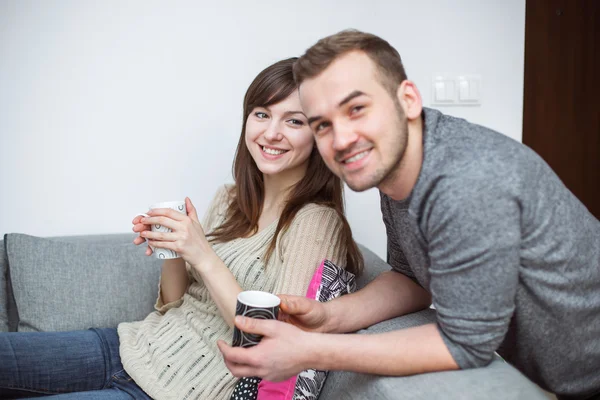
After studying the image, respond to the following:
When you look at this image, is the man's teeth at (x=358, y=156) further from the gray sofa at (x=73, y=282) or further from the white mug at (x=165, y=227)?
the gray sofa at (x=73, y=282)

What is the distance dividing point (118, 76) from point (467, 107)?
1319 mm

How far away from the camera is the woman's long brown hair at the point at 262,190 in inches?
56.8

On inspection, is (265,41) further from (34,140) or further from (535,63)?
(535,63)

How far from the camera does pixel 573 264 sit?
3.09 ft

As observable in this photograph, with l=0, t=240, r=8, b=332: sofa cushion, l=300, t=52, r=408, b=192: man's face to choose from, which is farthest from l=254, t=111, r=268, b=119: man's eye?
l=0, t=240, r=8, b=332: sofa cushion

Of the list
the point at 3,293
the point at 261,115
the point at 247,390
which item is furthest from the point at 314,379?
the point at 3,293

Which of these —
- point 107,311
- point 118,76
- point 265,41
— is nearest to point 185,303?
point 107,311

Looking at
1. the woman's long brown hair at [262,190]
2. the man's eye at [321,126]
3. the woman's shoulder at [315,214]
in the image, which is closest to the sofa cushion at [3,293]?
the woman's long brown hair at [262,190]

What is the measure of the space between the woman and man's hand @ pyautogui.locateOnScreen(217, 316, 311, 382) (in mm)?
302

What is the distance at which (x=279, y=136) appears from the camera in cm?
145

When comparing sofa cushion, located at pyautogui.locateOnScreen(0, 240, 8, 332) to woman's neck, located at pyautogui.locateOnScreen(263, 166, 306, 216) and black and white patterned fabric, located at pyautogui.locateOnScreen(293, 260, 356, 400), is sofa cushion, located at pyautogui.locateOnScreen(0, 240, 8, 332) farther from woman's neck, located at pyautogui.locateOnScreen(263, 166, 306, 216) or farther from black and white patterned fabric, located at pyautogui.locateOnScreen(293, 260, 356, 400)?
black and white patterned fabric, located at pyautogui.locateOnScreen(293, 260, 356, 400)

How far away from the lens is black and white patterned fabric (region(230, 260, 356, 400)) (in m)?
1.17

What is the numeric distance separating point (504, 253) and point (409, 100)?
34 cm

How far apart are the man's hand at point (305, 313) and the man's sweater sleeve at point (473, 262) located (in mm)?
290
